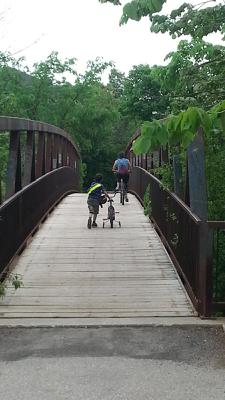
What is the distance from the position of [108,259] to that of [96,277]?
100 cm

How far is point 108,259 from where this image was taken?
7992 mm

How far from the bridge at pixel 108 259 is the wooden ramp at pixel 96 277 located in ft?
0.03

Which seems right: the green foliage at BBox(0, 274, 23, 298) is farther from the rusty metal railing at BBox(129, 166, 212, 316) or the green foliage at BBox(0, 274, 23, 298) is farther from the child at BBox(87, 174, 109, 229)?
the child at BBox(87, 174, 109, 229)

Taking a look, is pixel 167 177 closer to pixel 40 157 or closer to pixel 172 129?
pixel 40 157

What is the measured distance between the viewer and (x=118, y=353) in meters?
4.46

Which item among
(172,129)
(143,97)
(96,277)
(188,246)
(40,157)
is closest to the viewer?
(172,129)

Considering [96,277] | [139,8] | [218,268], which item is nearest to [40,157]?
[96,277]

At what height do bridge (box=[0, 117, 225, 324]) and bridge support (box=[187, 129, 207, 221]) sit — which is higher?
bridge support (box=[187, 129, 207, 221])

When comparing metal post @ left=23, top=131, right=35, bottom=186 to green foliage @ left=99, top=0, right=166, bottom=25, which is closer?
green foliage @ left=99, top=0, right=166, bottom=25

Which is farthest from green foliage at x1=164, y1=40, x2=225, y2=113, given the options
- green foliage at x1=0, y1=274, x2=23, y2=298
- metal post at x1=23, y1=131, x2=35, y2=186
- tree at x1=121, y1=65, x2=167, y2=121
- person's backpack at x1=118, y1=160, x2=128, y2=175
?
tree at x1=121, y1=65, x2=167, y2=121

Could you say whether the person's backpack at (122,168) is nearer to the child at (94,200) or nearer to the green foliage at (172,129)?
the child at (94,200)

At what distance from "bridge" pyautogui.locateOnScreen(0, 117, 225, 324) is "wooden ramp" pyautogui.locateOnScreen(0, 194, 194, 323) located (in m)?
0.01

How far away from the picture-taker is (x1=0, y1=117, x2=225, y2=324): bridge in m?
5.48

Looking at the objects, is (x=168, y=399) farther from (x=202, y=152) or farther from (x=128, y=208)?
(x=128, y=208)
